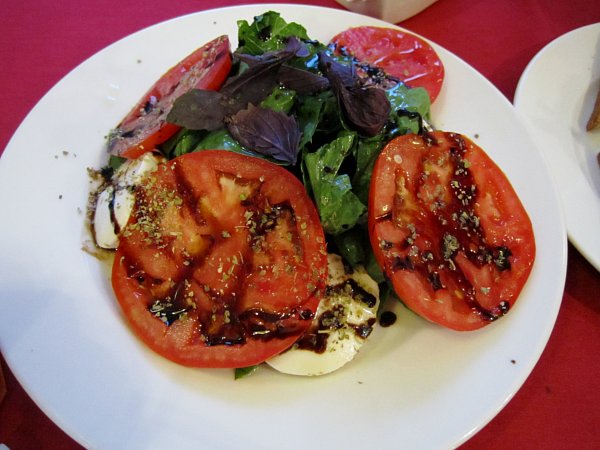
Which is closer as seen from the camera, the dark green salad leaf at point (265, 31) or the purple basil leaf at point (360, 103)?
the purple basil leaf at point (360, 103)

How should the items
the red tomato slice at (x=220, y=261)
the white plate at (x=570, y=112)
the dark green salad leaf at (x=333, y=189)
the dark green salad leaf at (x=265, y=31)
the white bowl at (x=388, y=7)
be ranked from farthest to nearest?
the white bowl at (x=388, y=7) < the white plate at (x=570, y=112) < the dark green salad leaf at (x=265, y=31) < the dark green salad leaf at (x=333, y=189) < the red tomato slice at (x=220, y=261)

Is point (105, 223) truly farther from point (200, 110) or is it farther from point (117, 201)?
point (200, 110)

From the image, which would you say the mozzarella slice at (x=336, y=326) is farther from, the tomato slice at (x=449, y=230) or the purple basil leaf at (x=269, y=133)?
the purple basil leaf at (x=269, y=133)

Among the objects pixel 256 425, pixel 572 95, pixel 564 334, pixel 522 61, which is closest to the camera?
pixel 256 425

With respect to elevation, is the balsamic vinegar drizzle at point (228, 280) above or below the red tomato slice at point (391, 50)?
below

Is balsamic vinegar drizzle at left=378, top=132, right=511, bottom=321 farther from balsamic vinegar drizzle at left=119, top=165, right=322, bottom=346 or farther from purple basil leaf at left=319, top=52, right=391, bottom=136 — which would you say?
balsamic vinegar drizzle at left=119, top=165, right=322, bottom=346

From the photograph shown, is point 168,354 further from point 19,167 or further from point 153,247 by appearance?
point 19,167

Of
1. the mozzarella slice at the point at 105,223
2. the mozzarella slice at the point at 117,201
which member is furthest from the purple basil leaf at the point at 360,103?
the mozzarella slice at the point at 105,223

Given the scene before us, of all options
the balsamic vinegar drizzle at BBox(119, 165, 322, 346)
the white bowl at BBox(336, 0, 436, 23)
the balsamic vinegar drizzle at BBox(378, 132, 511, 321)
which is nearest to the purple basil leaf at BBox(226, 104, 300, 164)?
the balsamic vinegar drizzle at BBox(119, 165, 322, 346)

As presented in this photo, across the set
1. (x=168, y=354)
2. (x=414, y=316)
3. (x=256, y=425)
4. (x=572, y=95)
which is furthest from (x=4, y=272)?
(x=572, y=95)
